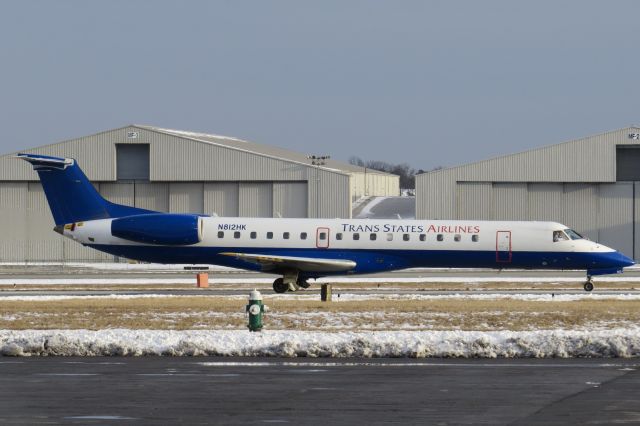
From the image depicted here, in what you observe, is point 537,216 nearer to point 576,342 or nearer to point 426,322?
point 426,322

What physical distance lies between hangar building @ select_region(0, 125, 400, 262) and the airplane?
26.1m

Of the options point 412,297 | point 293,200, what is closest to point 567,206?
point 293,200

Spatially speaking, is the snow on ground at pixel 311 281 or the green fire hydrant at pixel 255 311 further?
the snow on ground at pixel 311 281

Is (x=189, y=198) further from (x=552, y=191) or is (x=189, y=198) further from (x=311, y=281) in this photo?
(x=311, y=281)

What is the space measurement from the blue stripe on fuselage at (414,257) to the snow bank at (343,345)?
2246 cm

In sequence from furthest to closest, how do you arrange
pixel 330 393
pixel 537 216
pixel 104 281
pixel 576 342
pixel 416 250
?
pixel 537 216, pixel 104 281, pixel 416 250, pixel 576 342, pixel 330 393

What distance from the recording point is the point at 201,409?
12852 millimetres

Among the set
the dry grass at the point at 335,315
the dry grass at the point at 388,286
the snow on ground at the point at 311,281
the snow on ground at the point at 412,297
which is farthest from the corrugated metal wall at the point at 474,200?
the dry grass at the point at 335,315

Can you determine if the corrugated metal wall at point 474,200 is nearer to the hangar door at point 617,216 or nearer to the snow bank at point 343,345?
the hangar door at point 617,216

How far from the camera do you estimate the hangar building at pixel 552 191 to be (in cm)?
6794

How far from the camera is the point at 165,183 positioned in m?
71.4

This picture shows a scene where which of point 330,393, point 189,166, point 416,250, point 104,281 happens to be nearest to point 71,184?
A: point 104,281

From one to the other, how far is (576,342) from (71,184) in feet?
93.2

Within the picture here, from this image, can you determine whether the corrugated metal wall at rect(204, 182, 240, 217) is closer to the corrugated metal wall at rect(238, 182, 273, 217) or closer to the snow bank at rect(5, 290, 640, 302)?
the corrugated metal wall at rect(238, 182, 273, 217)
